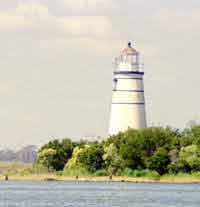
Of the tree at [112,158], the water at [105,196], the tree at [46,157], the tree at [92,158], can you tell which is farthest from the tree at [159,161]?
the tree at [46,157]

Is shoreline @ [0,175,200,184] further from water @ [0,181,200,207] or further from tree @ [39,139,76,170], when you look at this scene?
water @ [0,181,200,207]

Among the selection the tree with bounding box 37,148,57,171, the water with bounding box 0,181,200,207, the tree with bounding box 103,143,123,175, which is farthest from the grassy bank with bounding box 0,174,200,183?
the water with bounding box 0,181,200,207

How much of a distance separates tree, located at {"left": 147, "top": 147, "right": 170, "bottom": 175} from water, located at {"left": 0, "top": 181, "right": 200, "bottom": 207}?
810cm

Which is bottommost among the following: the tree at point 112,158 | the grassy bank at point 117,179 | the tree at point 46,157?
the grassy bank at point 117,179

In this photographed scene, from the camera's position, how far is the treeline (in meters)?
116

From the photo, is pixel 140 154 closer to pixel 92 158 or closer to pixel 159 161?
pixel 159 161

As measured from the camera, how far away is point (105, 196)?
88125 mm

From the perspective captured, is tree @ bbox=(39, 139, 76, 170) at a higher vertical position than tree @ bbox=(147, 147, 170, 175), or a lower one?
higher

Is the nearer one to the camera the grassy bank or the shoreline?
the grassy bank

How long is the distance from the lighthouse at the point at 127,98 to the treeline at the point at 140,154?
16.1 feet

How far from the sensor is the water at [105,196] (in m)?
79.1

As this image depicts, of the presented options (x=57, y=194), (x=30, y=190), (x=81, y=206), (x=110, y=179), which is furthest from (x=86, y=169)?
(x=81, y=206)

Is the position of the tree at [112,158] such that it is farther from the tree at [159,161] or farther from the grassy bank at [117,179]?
the tree at [159,161]

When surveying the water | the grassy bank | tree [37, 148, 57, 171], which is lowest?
the water
